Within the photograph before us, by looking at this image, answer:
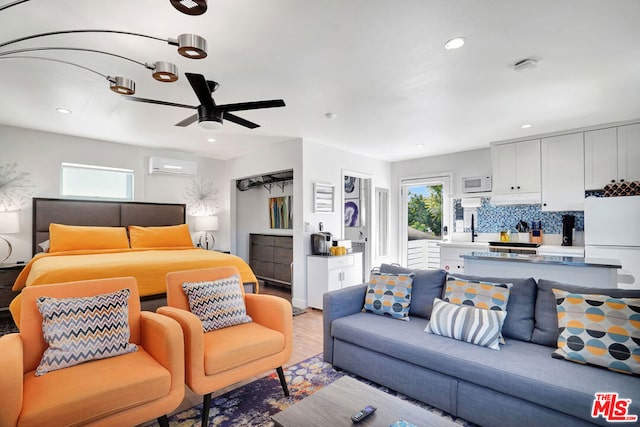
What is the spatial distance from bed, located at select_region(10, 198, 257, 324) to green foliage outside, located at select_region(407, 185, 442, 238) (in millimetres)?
3913

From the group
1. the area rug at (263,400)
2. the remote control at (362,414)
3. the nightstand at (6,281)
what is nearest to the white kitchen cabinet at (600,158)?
the area rug at (263,400)

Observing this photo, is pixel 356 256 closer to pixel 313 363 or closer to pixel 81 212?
pixel 313 363

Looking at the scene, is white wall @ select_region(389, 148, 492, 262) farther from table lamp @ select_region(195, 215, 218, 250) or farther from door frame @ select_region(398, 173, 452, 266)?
table lamp @ select_region(195, 215, 218, 250)

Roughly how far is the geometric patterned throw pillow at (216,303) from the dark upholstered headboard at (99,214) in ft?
11.0

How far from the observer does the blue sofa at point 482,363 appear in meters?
1.68

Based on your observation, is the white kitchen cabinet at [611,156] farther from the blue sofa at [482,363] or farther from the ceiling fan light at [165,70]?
the ceiling fan light at [165,70]

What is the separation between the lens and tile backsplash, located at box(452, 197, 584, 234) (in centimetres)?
489

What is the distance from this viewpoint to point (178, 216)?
225 inches

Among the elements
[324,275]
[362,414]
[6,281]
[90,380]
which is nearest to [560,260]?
[362,414]

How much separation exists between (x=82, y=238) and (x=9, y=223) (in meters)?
0.81

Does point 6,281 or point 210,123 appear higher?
point 210,123

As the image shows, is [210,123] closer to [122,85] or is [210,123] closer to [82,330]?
[122,85]

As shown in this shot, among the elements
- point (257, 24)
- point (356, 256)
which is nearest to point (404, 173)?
point (356, 256)

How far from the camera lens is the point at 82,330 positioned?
1.86m
